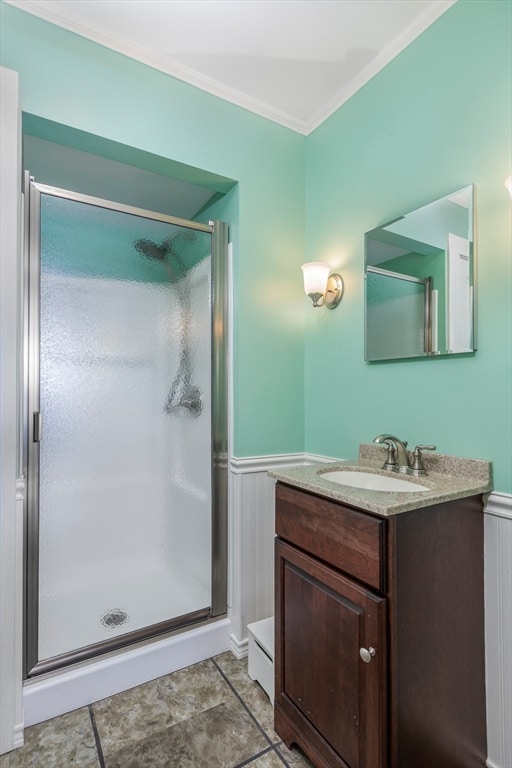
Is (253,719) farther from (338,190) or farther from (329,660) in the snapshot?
(338,190)

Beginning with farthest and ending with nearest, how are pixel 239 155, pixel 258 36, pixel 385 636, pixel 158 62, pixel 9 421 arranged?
pixel 239 155 → pixel 158 62 → pixel 258 36 → pixel 9 421 → pixel 385 636

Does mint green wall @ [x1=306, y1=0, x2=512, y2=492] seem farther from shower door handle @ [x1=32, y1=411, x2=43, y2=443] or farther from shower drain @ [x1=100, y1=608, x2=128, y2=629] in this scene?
shower door handle @ [x1=32, y1=411, x2=43, y2=443]

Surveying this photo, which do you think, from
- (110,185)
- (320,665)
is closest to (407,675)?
(320,665)

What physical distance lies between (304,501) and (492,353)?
81 cm

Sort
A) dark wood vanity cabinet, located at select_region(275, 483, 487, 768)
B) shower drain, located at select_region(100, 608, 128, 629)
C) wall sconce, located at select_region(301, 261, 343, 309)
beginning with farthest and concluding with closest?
wall sconce, located at select_region(301, 261, 343, 309) → shower drain, located at select_region(100, 608, 128, 629) → dark wood vanity cabinet, located at select_region(275, 483, 487, 768)

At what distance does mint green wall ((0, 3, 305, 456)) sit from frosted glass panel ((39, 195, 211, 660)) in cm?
23

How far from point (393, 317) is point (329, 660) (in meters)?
1.29

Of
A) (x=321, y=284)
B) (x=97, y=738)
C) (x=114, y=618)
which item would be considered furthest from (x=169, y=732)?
(x=321, y=284)

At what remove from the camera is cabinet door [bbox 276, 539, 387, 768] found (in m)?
1.04

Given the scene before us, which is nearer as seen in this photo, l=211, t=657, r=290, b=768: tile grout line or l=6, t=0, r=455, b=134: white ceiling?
l=211, t=657, r=290, b=768: tile grout line

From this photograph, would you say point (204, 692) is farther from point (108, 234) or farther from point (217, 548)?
point (108, 234)

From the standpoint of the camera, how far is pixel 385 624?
1.03 m

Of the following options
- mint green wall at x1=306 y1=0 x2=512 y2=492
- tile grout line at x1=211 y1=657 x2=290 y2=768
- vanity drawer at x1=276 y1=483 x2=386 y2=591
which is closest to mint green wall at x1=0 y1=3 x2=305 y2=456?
mint green wall at x1=306 y1=0 x2=512 y2=492

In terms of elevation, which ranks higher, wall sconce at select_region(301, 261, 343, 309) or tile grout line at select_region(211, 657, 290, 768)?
wall sconce at select_region(301, 261, 343, 309)
